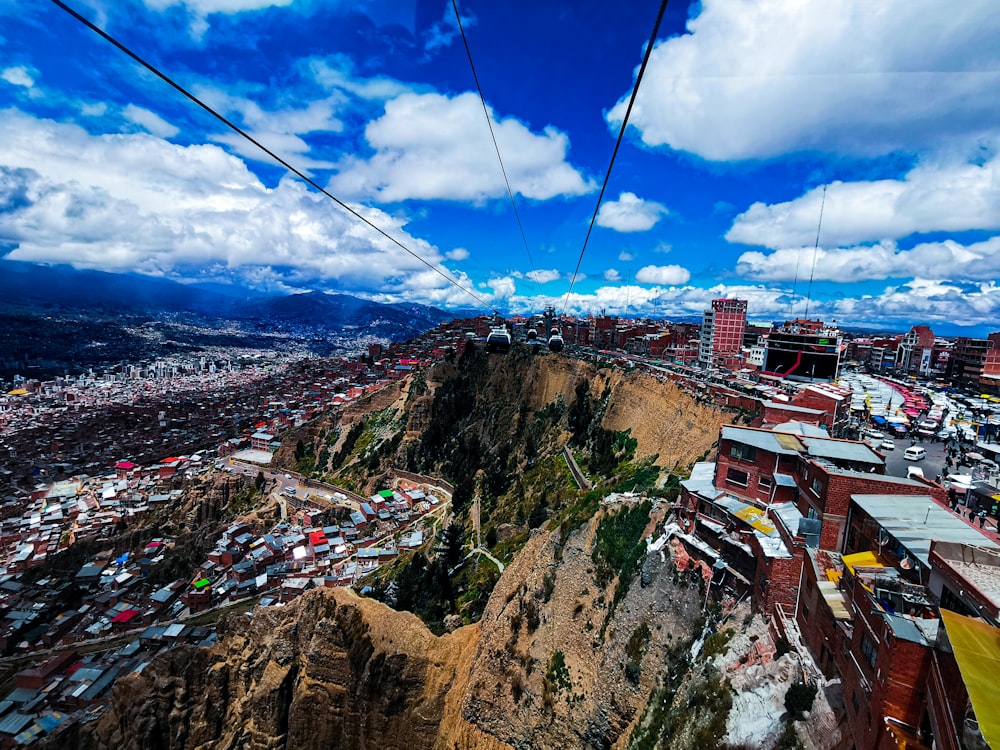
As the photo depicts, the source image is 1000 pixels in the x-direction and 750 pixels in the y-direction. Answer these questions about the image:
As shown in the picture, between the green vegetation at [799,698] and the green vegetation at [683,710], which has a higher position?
the green vegetation at [799,698]

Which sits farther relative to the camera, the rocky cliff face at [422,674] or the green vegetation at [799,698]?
the rocky cliff face at [422,674]

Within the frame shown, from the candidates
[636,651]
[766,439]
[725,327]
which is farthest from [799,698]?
[725,327]

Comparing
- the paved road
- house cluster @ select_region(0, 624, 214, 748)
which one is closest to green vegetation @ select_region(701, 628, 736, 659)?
the paved road

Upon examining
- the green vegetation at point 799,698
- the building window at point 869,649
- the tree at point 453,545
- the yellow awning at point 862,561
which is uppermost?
the yellow awning at point 862,561

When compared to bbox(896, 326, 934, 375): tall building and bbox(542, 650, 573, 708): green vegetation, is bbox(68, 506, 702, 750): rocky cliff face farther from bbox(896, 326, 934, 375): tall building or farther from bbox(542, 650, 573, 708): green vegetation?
bbox(896, 326, 934, 375): tall building

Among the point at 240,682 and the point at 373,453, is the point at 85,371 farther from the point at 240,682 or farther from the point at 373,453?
the point at 240,682

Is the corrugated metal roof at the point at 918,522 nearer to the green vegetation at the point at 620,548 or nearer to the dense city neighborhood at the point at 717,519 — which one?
the dense city neighborhood at the point at 717,519

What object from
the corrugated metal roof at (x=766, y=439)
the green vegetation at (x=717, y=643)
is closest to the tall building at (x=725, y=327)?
the corrugated metal roof at (x=766, y=439)

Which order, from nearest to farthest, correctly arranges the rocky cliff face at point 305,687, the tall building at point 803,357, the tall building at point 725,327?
the rocky cliff face at point 305,687 → the tall building at point 803,357 → the tall building at point 725,327
